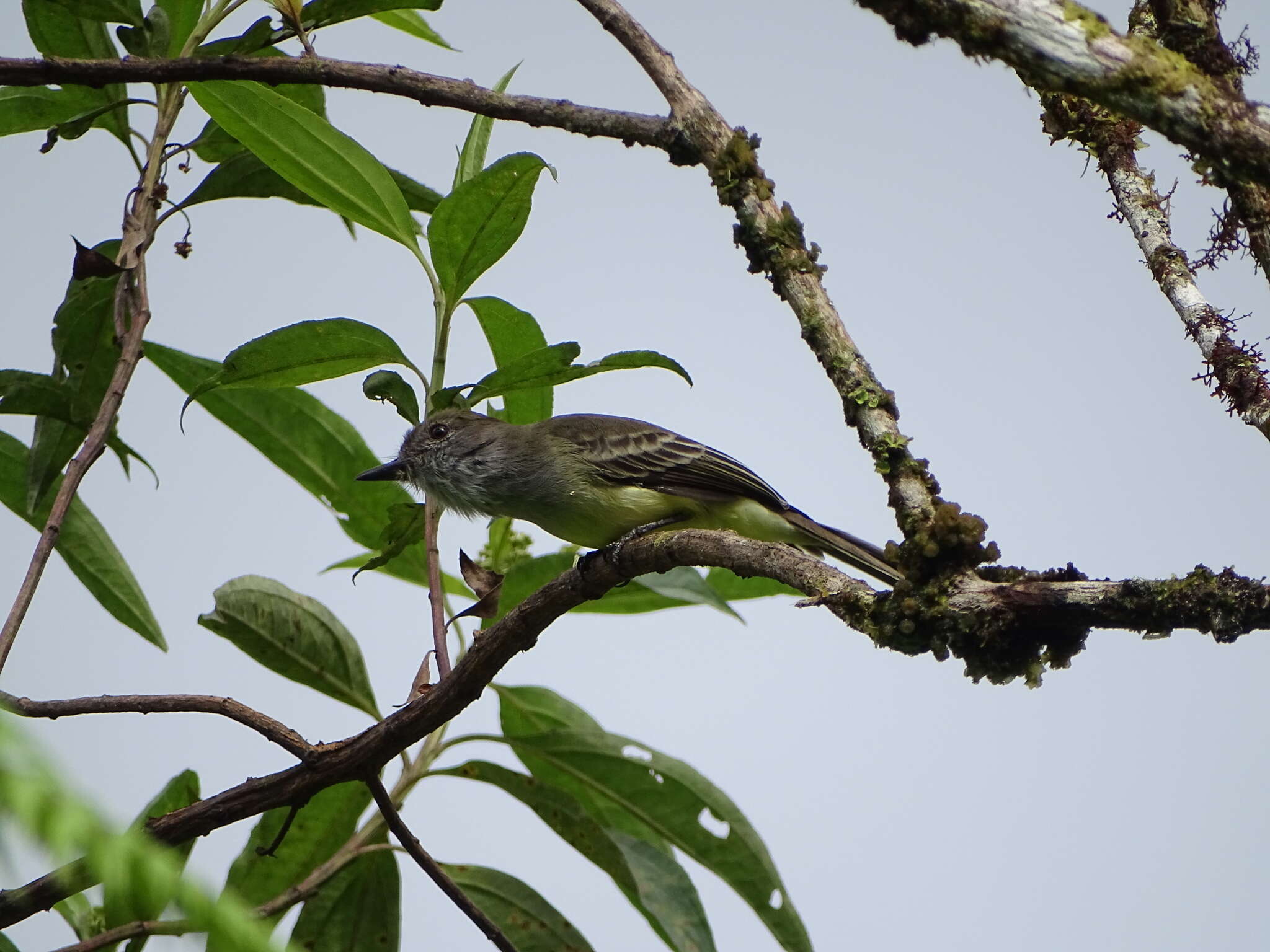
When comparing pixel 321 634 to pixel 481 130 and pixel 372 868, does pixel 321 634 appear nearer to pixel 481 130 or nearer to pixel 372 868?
pixel 372 868

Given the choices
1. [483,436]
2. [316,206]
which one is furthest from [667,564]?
[483,436]

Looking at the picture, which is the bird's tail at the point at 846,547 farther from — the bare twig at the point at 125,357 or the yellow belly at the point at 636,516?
the bare twig at the point at 125,357

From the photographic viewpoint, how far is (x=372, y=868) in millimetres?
3363

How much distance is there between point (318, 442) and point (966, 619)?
8.07ft

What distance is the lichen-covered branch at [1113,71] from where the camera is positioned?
146 centimetres

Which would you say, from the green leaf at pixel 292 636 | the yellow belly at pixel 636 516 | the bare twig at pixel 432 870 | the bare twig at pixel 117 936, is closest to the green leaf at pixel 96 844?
the bare twig at pixel 432 870

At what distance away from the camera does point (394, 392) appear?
10.0 feet

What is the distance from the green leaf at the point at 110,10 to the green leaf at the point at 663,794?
2.36 meters

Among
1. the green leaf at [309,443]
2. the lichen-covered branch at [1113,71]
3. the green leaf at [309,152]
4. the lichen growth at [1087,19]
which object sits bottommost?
the lichen-covered branch at [1113,71]

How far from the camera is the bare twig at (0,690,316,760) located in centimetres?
247

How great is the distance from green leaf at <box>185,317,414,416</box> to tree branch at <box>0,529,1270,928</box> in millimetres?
874

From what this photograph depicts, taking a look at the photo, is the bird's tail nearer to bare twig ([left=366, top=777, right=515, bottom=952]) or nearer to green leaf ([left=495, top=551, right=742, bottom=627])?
green leaf ([left=495, top=551, right=742, bottom=627])

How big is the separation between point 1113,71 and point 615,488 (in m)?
2.96

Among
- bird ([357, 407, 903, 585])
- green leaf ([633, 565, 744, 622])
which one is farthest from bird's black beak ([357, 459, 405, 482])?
green leaf ([633, 565, 744, 622])
